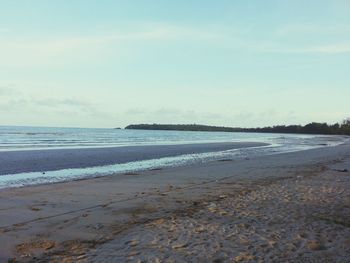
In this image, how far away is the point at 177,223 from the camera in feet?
28.7

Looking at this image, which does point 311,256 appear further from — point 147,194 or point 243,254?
point 147,194

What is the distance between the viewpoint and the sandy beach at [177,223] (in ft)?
21.8

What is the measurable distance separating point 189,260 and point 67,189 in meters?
8.98

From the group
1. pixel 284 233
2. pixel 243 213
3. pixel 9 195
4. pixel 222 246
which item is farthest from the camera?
pixel 9 195

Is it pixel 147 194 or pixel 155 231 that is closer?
pixel 155 231

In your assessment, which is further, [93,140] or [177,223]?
[93,140]

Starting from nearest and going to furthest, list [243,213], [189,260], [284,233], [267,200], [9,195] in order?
[189,260] < [284,233] < [243,213] < [267,200] < [9,195]

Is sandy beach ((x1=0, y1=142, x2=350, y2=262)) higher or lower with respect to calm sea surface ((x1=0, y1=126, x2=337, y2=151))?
lower

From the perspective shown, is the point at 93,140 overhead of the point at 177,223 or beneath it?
overhead

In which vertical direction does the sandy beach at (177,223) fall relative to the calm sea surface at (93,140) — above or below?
below

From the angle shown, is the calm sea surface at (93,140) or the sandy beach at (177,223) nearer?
the sandy beach at (177,223)

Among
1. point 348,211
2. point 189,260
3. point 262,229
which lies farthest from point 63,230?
point 348,211

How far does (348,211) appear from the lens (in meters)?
9.98

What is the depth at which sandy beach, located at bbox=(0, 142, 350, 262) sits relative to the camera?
6637mm
